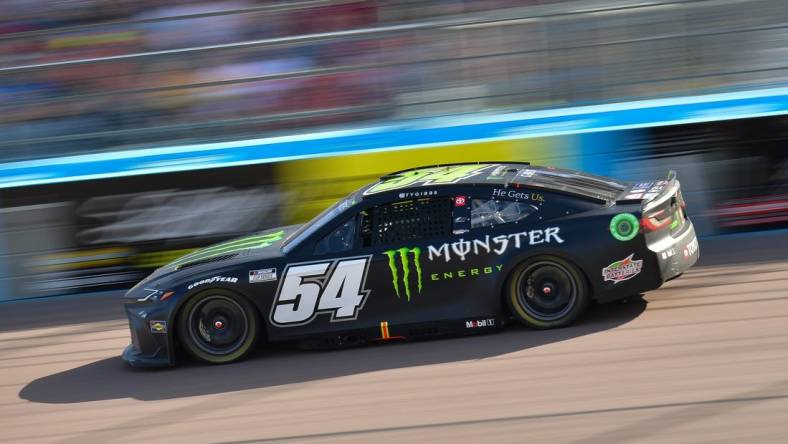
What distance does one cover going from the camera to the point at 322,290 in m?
6.66

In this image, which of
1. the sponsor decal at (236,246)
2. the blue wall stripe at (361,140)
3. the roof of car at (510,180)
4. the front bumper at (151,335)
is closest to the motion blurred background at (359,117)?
the blue wall stripe at (361,140)

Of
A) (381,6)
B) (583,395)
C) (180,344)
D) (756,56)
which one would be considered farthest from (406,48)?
(583,395)

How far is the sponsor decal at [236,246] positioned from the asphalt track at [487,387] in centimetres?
79

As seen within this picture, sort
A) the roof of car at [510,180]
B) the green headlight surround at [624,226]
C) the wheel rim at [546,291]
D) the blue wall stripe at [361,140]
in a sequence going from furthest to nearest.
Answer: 1. the blue wall stripe at [361,140]
2. the roof of car at [510,180]
3. the wheel rim at [546,291]
4. the green headlight surround at [624,226]

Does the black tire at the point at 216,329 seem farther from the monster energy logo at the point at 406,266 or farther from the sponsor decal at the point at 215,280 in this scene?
the monster energy logo at the point at 406,266

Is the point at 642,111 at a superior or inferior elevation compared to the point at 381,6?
inferior

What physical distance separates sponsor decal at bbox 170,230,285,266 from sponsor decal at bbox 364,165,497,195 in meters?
0.88

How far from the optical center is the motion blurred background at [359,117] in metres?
9.34

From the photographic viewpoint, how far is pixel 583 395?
214 inches

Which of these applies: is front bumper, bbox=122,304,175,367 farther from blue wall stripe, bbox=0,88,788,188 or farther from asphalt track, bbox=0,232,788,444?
blue wall stripe, bbox=0,88,788,188

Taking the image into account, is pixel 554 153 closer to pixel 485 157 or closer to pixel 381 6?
pixel 485 157

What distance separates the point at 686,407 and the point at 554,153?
188 inches

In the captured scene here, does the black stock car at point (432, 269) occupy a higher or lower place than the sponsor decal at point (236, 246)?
lower

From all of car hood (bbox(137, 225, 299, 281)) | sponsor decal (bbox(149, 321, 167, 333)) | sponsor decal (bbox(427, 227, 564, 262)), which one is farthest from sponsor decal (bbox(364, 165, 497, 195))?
sponsor decal (bbox(149, 321, 167, 333))
